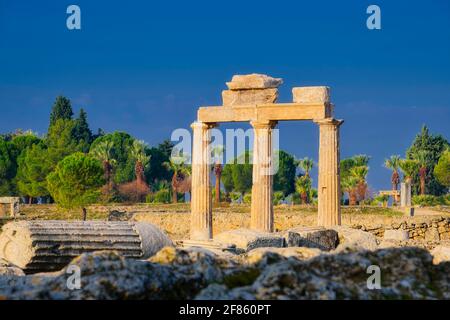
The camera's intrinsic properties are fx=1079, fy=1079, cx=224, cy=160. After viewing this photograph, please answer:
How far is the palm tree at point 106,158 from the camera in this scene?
328 feet

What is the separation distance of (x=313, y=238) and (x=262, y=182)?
3.51 m

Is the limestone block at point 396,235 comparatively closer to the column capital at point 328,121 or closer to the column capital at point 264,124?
the column capital at point 328,121

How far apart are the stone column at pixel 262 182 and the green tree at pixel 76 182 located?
37.7 metres

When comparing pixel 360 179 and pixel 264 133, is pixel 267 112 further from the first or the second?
pixel 360 179

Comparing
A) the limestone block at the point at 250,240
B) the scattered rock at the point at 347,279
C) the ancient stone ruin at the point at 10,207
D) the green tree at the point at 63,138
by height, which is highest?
the green tree at the point at 63,138

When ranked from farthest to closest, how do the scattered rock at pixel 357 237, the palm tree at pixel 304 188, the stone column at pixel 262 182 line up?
the palm tree at pixel 304 188 < the stone column at pixel 262 182 < the scattered rock at pixel 357 237

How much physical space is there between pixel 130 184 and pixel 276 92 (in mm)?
68142

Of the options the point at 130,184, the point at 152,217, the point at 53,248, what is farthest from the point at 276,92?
the point at 130,184

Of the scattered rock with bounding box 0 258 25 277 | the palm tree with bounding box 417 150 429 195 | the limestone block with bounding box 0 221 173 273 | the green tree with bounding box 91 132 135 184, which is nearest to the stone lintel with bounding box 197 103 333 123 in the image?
the limestone block with bounding box 0 221 173 273

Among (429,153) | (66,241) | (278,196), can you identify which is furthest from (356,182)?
(66,241)

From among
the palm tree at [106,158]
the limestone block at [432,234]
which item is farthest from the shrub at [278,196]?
the limestone block at [432,234]

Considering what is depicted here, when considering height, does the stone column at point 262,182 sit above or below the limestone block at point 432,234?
above

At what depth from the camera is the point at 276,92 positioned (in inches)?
1382
